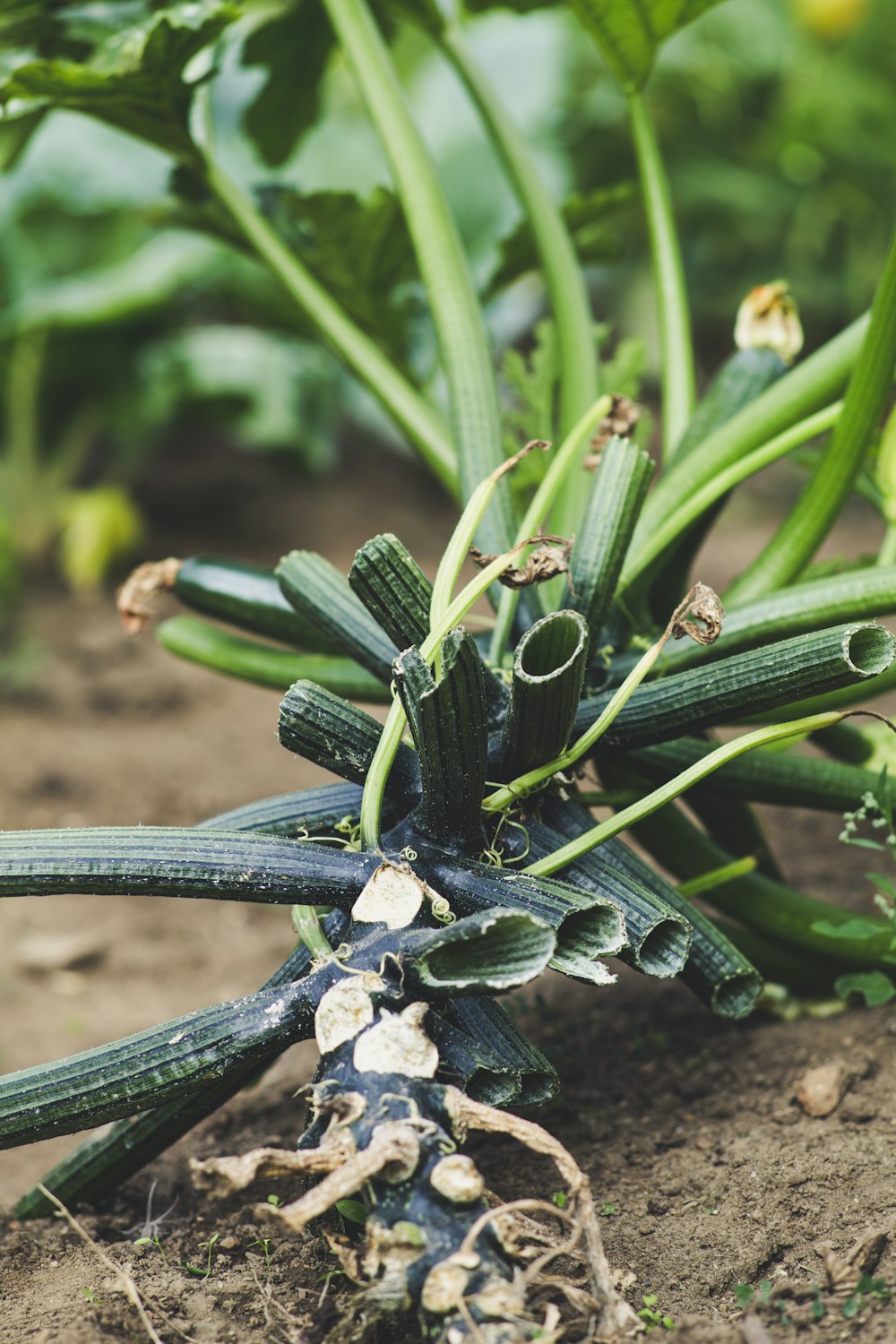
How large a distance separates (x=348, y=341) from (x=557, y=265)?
1.21 ft

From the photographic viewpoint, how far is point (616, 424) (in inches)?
61.9

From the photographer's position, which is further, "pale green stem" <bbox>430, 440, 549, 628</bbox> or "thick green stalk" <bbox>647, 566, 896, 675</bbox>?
"thick green stalk" <bbox>647, 566, 896, 675</bbox>

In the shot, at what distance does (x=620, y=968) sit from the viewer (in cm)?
200

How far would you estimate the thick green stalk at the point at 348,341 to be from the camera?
1867 millimetres

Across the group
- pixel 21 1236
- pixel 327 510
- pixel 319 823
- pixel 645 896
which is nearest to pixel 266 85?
pixel 319 823

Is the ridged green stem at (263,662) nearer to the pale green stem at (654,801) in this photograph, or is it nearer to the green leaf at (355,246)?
the pale green stem at (654,801)

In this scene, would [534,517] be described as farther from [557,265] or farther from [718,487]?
[557,265]

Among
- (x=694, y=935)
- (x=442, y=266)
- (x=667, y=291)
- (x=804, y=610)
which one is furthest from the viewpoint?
(x=667, y=291)

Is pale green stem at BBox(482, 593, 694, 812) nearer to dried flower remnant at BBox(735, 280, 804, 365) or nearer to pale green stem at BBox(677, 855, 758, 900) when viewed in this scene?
pale green stem at BBox(677, 855, 758, 900)

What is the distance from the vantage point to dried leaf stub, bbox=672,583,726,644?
4.00 ft

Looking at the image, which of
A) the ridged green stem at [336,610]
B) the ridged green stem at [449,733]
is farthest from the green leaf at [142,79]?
the ridged green stem at [449,733]

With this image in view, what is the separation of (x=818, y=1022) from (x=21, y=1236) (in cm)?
106

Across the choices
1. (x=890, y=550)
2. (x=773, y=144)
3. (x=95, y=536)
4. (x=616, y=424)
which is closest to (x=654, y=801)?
(x=616, y=424)

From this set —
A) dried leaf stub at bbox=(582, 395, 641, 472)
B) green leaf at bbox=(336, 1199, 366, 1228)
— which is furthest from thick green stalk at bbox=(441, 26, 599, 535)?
green leaf at bbox=(336, 1199, 366, 1228)
